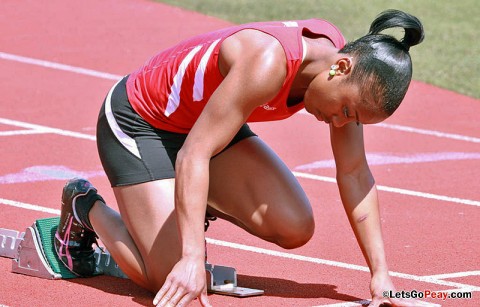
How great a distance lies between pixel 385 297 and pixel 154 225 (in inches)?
45.5

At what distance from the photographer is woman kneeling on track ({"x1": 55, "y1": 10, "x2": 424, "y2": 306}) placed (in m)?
4.37

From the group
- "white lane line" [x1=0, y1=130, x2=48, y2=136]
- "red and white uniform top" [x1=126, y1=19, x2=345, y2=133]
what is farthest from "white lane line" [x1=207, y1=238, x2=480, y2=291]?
"white lane line" [x1=0, y1=130, x2=48, y2=136]

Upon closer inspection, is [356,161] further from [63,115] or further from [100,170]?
[63,115]

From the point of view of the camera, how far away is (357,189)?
16.6ft

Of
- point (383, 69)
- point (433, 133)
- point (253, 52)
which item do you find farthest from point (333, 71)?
point (433, 133)

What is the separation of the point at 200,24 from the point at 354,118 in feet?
26.2

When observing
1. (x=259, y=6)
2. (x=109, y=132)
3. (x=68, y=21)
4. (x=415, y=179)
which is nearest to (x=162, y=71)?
(x=109, y=132)

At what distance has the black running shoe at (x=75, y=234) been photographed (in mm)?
5199

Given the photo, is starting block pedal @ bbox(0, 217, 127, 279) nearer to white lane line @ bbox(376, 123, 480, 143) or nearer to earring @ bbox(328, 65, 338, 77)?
earring @ bbox(328, 65, 338, 77)

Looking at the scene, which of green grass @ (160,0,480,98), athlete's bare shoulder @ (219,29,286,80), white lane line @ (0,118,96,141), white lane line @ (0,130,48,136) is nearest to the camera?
athlete's bare shoulder @ (219,29,286,80)

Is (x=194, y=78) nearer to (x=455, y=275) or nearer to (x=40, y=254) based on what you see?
(x=40, y=254)

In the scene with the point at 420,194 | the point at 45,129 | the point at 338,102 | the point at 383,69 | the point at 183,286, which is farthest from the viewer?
the point at 45,129

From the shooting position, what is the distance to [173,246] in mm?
4898

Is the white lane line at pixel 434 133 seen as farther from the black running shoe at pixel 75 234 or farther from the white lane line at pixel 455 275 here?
the black running shoe at pixel 75 234
